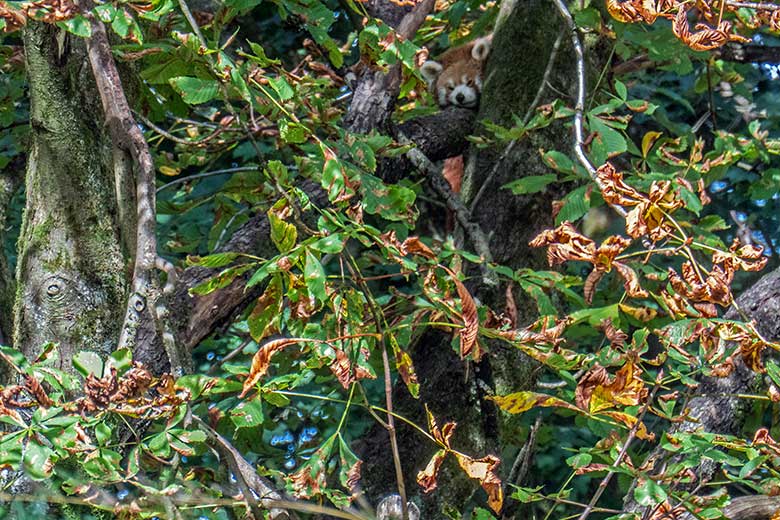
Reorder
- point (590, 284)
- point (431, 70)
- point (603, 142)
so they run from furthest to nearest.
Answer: point (431, 70), point (603, 142), point (590, 284)

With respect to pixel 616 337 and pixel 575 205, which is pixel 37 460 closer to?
pixel 616 337

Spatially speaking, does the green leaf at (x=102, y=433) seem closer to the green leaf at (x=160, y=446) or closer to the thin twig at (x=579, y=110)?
the green leaf at (x=160, y=446)

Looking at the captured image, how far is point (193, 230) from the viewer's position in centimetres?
416

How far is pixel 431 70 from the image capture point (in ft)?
14.7

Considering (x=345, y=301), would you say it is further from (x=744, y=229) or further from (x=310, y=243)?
(x=744, y=229)

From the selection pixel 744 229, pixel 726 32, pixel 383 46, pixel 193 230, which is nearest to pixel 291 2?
pixel 383 46

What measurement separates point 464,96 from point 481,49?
42 cm

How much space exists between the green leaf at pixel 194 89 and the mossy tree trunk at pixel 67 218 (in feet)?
1.55

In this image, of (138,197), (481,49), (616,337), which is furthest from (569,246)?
(481,49)

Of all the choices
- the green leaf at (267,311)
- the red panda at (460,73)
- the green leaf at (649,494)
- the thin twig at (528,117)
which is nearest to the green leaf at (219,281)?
the green leaf at (267,311)

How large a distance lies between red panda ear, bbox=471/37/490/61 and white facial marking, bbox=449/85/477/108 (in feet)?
0.71

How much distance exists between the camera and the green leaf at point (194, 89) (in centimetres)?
200

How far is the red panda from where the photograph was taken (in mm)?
3842

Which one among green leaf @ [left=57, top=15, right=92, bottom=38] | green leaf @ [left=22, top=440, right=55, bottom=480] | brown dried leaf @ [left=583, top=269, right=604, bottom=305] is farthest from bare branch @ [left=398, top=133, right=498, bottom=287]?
green leaf @ [left=22, top=440, right=55, bottom=480]
